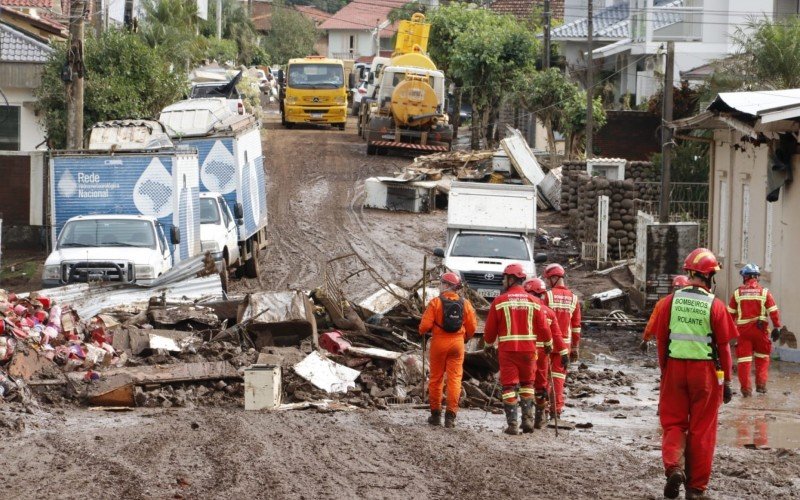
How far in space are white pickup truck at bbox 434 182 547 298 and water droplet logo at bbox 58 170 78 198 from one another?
6725 mm

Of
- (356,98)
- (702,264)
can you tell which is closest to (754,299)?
(702,264)

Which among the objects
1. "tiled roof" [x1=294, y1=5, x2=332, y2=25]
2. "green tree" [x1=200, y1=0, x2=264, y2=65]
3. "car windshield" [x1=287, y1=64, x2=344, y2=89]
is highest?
"tiled roof" [x1=294, y1=5, x2=332, y2=25]

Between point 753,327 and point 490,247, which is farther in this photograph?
point 490,247

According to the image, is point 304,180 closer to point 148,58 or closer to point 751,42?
point 148,58

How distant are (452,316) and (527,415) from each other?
1259mm

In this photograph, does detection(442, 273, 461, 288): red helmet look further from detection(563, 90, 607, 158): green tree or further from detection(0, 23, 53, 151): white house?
detection(563, 90, 607, 158): green tree

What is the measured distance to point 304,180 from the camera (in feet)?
134

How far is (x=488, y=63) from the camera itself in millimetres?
46219

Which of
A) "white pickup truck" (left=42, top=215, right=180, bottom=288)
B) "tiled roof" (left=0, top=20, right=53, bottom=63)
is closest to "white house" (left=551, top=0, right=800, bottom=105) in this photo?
"tiled roof" (left=0, top=20, right=53, bottom=63)

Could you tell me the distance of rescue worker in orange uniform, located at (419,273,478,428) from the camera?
12914mm

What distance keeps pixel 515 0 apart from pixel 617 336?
54.8 metres

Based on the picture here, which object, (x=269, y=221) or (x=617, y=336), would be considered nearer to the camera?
(x=617, y=336)

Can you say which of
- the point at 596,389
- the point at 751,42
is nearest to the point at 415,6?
the point at 751,42

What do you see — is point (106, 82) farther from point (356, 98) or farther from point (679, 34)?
point (356, 98)
